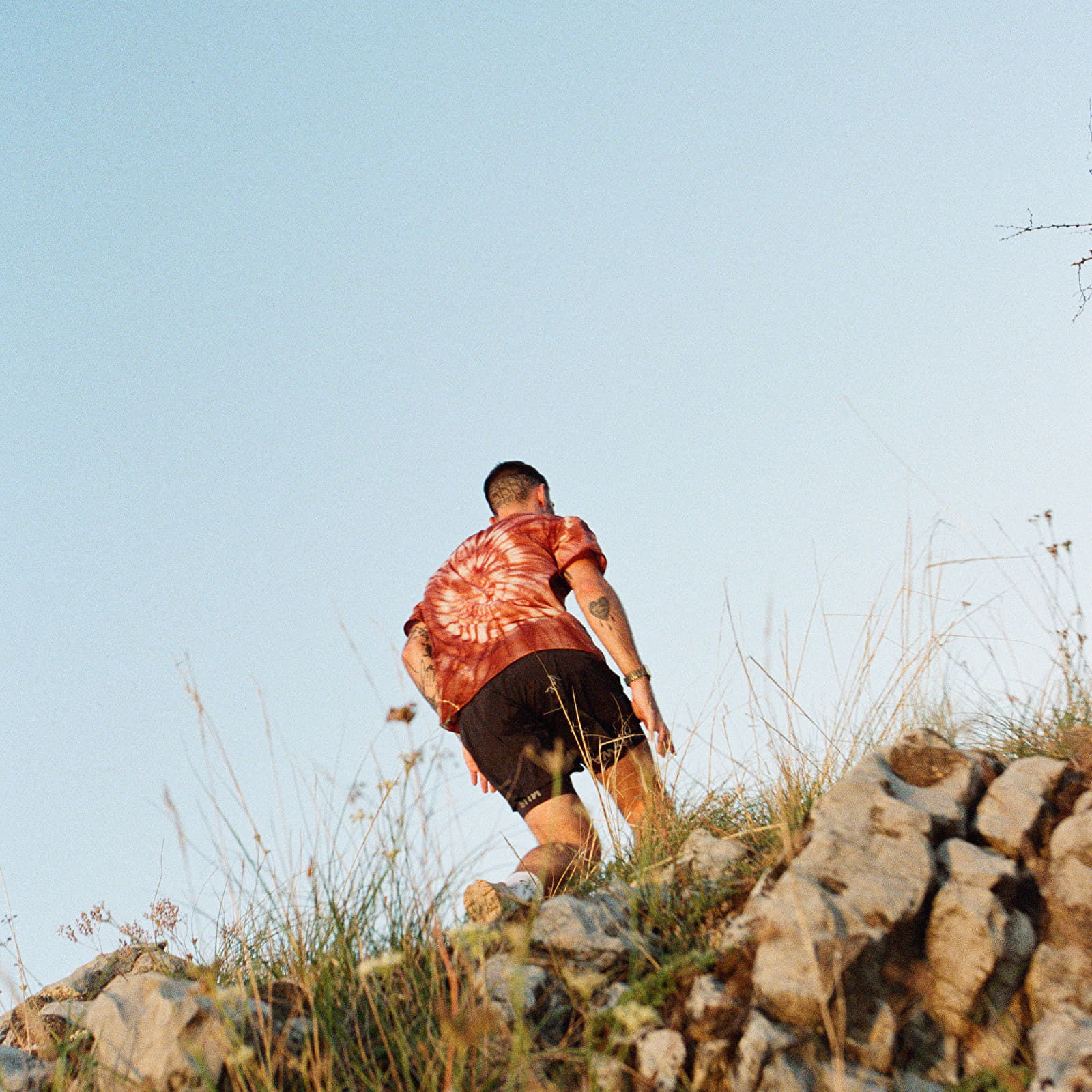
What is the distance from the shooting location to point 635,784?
4.40 metres

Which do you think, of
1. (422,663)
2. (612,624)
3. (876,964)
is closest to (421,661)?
(422,663)

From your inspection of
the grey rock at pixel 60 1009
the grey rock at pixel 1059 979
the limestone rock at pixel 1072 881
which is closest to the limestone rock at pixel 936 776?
the limestone rock at pixel 1072 881

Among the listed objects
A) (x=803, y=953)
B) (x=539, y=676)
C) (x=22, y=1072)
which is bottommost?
(x=803, y=953)

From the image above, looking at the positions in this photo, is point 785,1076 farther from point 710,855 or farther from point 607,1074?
point 710,855

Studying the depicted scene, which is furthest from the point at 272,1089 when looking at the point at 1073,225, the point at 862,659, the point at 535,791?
the point at 1073,225

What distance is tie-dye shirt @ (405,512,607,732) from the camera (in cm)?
464

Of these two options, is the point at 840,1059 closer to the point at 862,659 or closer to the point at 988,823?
the point at 988,823

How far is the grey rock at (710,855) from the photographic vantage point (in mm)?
3234

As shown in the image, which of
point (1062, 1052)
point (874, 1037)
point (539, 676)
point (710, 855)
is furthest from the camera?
point (539, 676)

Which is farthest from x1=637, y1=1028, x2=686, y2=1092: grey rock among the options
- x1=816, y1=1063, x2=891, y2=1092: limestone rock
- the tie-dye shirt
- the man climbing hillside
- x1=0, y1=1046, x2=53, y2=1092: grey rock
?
the tie-dye shirt

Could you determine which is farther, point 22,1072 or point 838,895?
point 22,1072

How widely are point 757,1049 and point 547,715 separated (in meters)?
2.27

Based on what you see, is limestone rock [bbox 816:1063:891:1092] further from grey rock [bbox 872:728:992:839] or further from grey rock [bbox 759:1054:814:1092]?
grey rock [bbox 872:728:992:839]

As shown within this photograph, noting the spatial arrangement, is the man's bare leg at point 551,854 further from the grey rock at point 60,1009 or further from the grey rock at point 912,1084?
the grey rock at point 60,1009
